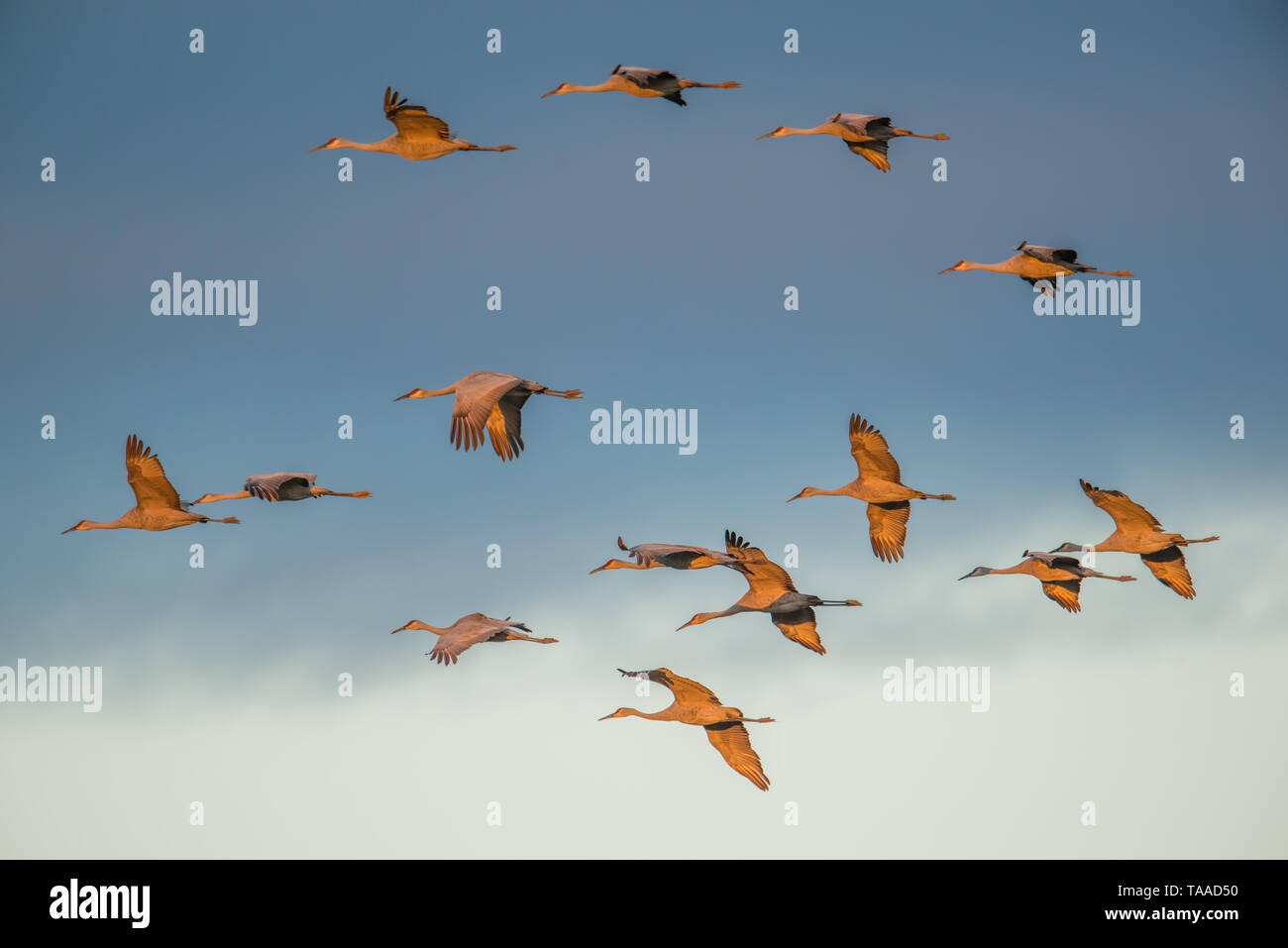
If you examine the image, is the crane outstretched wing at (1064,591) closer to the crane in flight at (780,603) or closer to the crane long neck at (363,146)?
the crane in flight at (780,603)

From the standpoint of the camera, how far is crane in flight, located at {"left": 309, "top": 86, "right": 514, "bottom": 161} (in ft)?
56.9

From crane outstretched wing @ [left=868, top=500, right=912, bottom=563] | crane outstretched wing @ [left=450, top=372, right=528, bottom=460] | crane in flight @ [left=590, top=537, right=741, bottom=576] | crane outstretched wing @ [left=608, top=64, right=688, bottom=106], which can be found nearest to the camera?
crane outstretched wing @ [left=450, top=372, right=528, bottom=460]

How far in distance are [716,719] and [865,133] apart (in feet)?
27.6

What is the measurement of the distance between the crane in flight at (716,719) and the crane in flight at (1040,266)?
7285 mm

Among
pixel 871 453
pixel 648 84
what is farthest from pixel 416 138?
pixel 871 453

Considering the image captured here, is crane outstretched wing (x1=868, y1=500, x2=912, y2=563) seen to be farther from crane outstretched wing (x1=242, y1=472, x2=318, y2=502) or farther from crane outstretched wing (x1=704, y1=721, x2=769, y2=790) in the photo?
crane outstretched wing (x1=242, y1=472, x2=318, y2=502)

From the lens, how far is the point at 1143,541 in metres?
19.2

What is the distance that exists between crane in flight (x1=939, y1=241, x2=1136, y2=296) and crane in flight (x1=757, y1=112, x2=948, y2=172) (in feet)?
6.63

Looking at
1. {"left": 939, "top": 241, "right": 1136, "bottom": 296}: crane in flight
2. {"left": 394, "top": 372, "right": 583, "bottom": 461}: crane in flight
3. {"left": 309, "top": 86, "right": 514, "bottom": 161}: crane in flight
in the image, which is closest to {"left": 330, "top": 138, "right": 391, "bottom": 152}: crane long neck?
{"left": 309, "top": 86, "right": 514, "bottom": 161}: crane in flight

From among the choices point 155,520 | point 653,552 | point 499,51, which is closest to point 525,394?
point 653,552
